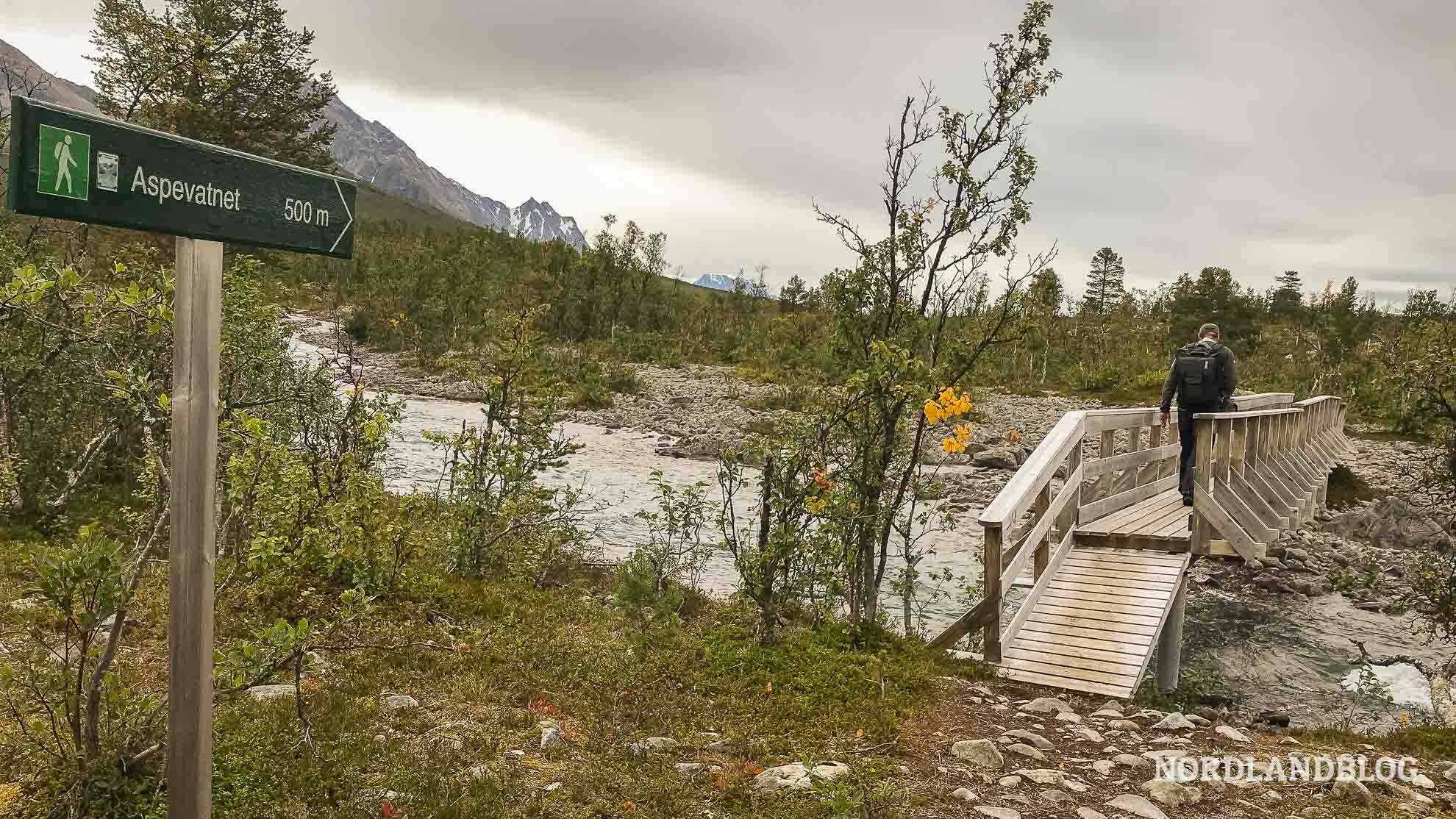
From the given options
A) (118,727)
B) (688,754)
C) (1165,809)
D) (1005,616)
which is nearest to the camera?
(118,727)

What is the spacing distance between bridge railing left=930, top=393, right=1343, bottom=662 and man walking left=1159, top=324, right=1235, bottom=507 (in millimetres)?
289

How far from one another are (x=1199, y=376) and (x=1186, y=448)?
83 centimetres

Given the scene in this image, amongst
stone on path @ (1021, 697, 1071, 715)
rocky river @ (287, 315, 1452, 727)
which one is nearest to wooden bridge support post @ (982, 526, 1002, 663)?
stone on path @ (1021, 697, 1071, 715)

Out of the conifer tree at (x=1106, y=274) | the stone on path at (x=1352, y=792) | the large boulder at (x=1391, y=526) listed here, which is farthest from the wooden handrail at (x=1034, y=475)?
the conifer tree at (x=1106, y=274)

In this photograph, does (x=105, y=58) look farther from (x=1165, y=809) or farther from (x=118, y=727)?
(x=1165, y=809)

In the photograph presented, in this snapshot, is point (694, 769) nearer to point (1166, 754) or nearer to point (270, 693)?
point (270, 693)

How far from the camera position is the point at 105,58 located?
18.0 meters

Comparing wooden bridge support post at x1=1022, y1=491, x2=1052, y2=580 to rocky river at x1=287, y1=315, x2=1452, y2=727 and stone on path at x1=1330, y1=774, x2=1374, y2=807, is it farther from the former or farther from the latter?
stone on path at x1=1330, y1=774, x2=1374, y2=807

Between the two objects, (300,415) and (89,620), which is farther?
(300,415)

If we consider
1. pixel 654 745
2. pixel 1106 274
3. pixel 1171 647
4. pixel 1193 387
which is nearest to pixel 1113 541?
pixel 1171 647

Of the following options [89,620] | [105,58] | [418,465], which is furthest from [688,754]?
[105,58]

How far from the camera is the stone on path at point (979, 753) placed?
4.68 m

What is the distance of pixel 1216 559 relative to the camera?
14.0 meters

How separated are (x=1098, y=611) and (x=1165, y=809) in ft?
9.66
